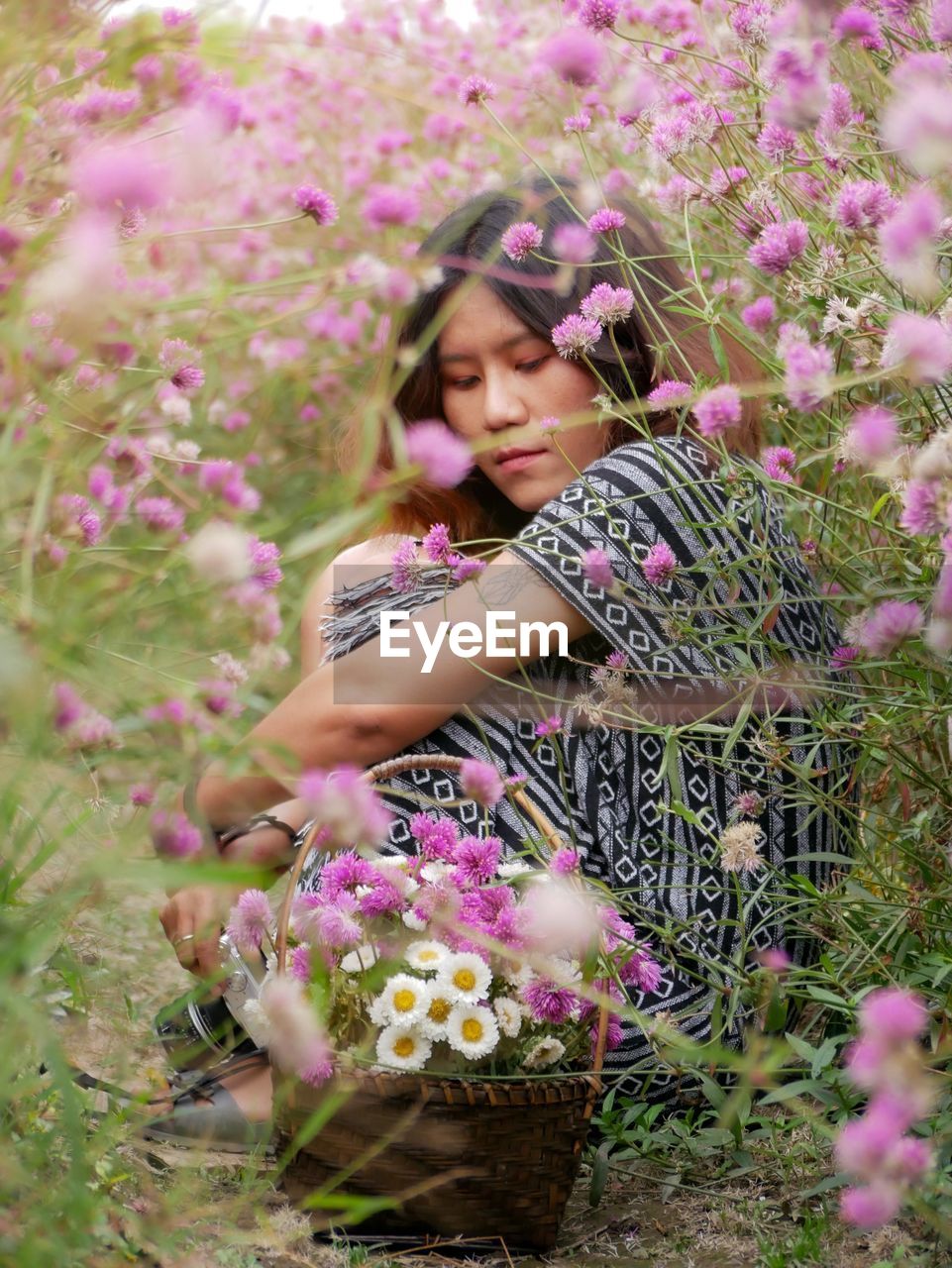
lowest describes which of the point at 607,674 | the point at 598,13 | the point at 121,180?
the point at 607,674

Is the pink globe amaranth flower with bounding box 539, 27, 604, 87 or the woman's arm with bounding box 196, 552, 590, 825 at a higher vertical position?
the pink globe amaranth flower with bounding box 539, 27, 604, 87

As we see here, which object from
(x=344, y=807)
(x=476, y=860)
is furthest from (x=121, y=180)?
(x=476, y=860)

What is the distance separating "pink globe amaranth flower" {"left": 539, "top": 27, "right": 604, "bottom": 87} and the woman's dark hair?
1.01ft

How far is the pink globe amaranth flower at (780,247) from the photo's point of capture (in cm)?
103

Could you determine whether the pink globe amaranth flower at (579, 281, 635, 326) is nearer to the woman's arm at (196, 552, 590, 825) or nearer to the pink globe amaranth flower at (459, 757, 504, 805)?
the woman's arm at (196, 552, 590, 825)

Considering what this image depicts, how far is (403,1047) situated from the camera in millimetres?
1084

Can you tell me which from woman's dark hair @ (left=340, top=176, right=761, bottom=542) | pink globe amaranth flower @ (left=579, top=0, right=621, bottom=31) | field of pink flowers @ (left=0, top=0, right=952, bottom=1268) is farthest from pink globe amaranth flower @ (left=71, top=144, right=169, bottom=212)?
woman's dark hair @ (left=340, top=176, right=761, bottom=542)

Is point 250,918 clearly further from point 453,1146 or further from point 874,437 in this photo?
point 874,437

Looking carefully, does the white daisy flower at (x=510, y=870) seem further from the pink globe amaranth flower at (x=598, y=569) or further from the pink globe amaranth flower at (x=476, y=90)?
the pink globe amaranth flower at (x=476, y=90)

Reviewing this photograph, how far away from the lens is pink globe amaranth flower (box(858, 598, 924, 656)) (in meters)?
0.92

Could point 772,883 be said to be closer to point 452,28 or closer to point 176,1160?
point 176,1160

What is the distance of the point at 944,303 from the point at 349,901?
0.64 meters

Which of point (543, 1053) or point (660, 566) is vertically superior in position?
point (660, 566)

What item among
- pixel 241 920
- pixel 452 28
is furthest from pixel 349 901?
pixel 452 28
